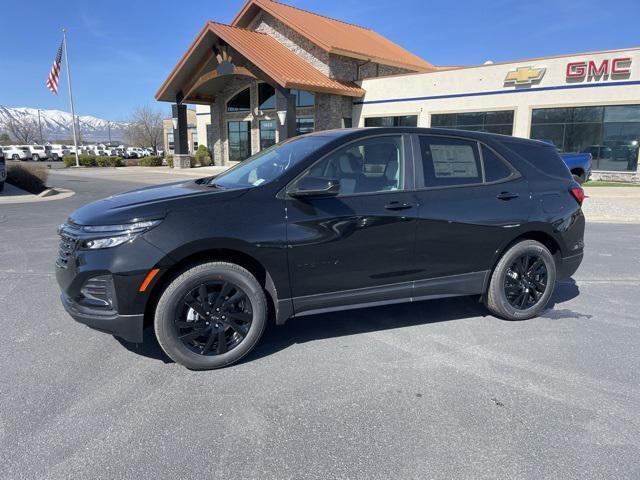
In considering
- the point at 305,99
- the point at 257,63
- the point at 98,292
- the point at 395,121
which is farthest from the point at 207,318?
the point at 305,99

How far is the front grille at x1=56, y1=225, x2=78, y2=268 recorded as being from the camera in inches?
130

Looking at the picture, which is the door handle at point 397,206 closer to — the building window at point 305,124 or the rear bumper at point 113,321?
the rear bumper at point 113,321

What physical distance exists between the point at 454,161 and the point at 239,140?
30.3 meters

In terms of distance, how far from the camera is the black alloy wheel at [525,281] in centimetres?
446

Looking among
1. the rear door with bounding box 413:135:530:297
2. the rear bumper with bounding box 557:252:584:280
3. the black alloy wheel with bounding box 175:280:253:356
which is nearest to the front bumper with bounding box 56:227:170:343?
the black alloy wheel with bounding box 175:280:253:356

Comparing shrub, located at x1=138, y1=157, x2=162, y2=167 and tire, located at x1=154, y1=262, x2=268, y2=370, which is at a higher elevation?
shrub, located at x1=138, y1=157, x2=162, y2=167

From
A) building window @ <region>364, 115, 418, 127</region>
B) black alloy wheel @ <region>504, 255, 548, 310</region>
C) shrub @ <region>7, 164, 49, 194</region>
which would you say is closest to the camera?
black alloy wheel @ <region>504, 255, 548, 310</region>

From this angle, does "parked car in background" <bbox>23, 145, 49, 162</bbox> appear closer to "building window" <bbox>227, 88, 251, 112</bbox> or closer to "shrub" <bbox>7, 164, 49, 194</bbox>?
"building window" <bbox>227, 88, 251, 112</bbox>

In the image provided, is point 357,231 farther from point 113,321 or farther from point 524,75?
point 524,75

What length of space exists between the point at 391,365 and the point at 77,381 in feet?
7.54

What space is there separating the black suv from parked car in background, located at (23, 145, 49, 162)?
5623 cm

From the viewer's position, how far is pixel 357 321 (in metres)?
4.47

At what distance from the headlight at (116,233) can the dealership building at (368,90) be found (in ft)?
68.2

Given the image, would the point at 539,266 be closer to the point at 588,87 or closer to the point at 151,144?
the point at 588,87
